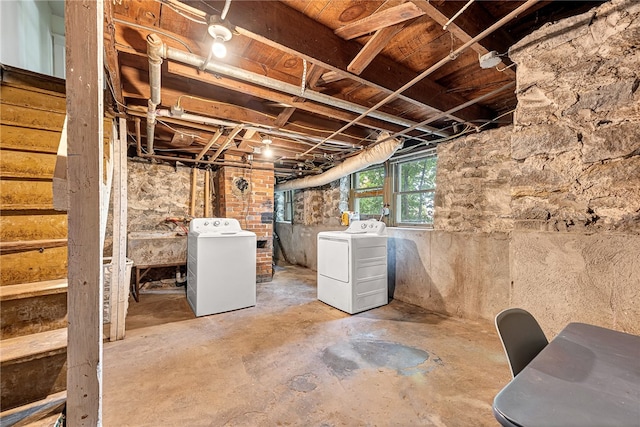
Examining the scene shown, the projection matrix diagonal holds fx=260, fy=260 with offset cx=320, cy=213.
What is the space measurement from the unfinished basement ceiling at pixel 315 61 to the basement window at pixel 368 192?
1306 millimetres

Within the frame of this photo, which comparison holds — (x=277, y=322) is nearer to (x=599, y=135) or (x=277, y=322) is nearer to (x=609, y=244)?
(x=609, y=244)

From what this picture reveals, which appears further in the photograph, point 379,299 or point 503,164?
point 379,299

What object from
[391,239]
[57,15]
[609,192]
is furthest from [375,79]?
[57,15]

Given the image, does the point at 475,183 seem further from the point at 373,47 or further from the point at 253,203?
the point at 253,203

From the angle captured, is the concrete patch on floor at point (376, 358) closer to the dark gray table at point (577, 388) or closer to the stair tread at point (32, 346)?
the dark gray table at point (577, 388)

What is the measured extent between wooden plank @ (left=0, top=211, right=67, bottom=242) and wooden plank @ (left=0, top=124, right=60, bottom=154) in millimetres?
429

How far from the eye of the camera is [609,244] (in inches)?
51.1

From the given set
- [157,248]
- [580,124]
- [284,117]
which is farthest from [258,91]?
[157,248]

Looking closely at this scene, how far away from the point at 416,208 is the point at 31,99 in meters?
4.06

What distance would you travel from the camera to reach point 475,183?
9.92 feet

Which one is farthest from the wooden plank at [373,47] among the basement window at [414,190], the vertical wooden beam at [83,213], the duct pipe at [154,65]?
the basement window at [414,190]

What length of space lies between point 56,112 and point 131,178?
10.5 ft

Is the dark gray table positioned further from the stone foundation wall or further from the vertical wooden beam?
the vertical wooden beam

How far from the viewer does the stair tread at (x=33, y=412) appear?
2.84 ft
